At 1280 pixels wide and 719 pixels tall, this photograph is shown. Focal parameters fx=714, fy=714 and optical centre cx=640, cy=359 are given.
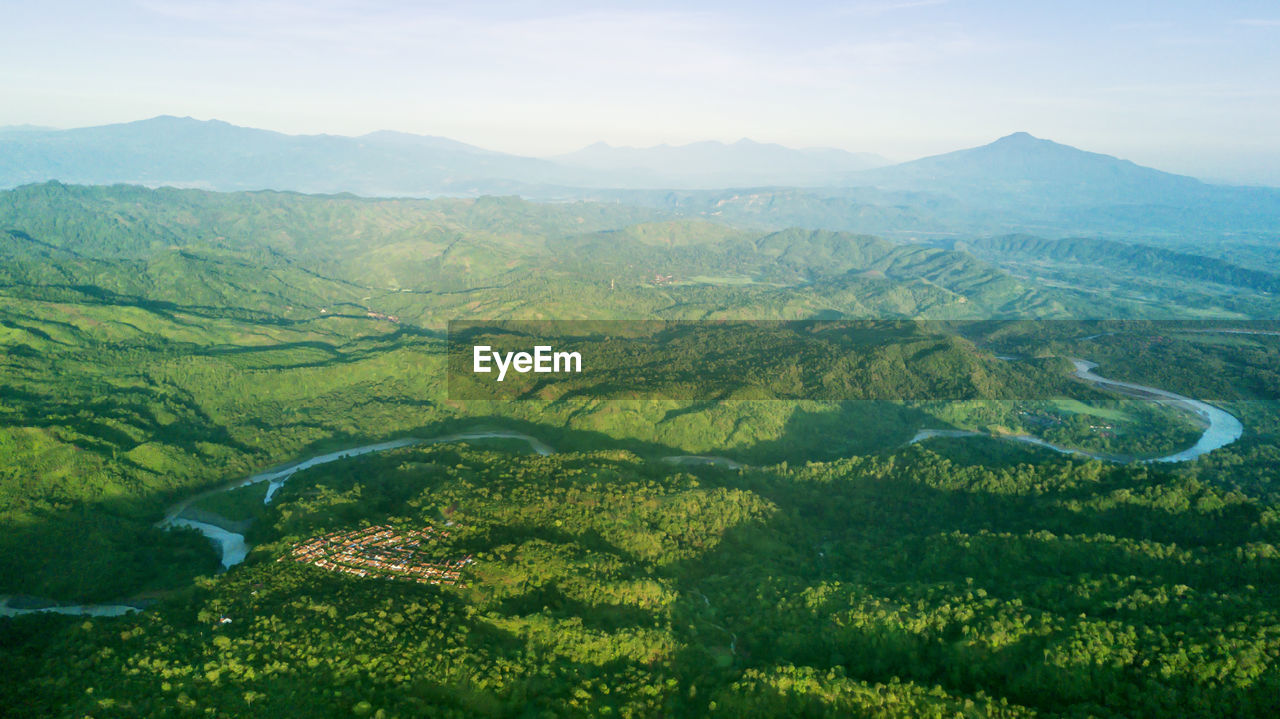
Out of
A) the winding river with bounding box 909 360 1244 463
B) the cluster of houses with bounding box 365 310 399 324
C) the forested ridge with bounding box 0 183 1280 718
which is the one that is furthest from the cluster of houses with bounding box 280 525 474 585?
the cluster of houses with bounding box 365 310 399 324

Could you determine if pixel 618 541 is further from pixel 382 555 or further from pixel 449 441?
pixel 449 441

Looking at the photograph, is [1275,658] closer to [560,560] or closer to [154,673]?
[560,560]

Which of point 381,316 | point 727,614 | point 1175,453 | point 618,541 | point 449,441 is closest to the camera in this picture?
point 727,614

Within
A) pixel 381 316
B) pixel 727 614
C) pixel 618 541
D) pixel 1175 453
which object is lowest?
pixel 727 614

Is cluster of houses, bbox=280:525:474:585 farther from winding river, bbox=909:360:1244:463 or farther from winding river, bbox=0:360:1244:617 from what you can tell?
winding river, bbox=909:360:1244:463

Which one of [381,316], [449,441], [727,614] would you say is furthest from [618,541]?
[381,316]

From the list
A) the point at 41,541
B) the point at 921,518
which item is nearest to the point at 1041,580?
the point at 921,518

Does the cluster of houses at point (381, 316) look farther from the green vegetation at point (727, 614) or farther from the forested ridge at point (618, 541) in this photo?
the green vegetation at point (727, 614)

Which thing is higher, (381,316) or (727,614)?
(381,316)
